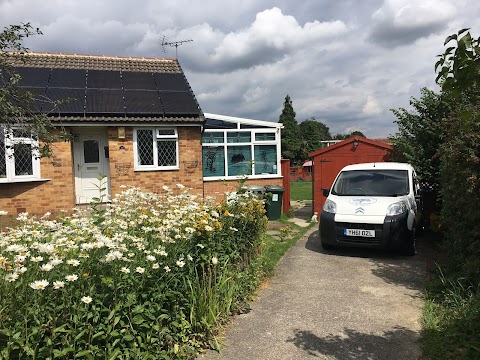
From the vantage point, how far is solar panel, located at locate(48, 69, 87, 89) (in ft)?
36.9

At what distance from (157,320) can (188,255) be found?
63cm

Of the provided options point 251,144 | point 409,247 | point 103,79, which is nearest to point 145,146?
point 103,79

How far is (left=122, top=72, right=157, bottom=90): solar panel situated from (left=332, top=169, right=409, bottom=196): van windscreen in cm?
743

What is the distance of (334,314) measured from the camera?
13.9 ft

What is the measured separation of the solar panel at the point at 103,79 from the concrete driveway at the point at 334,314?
338 inches

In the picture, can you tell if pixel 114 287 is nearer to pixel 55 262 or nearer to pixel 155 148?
pixel 55 262

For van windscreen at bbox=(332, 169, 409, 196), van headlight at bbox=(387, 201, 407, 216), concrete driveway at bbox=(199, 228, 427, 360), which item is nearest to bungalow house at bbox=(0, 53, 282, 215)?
van windscreen at bbox=(332, 169, 409, 196)

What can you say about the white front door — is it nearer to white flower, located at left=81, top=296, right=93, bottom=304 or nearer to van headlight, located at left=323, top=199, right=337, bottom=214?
van headlight, located at left=323, top=199, right=337, bottom=214

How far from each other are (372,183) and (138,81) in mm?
8678

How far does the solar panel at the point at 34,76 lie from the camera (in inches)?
427

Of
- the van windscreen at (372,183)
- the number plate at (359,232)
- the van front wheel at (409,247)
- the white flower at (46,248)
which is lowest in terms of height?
the van front wheel at (409,247)

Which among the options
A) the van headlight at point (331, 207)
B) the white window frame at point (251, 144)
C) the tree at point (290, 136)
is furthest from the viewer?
the tree at point (290, 136)

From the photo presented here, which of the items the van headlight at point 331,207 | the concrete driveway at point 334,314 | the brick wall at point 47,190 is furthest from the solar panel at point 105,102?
the concrete driveway at point 334,314

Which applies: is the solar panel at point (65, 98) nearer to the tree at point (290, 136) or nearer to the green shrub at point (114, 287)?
the green shrub at point (114, 287)
